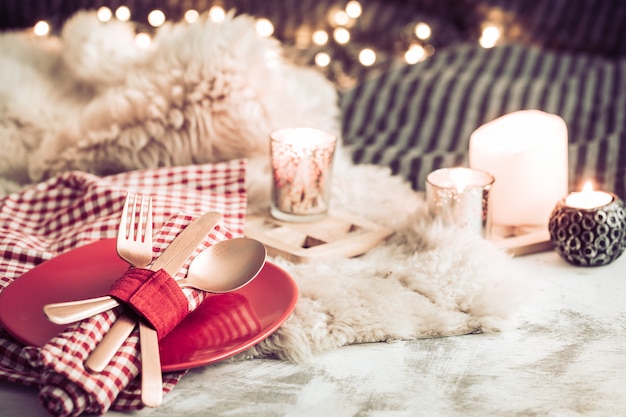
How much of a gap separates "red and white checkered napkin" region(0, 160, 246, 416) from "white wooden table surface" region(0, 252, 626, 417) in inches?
1.1

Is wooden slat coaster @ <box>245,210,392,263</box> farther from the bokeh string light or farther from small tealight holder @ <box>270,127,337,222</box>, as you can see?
the bokeh string light

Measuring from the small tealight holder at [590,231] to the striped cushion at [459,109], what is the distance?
30cm

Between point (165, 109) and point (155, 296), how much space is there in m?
0.47

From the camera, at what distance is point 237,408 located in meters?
0.54

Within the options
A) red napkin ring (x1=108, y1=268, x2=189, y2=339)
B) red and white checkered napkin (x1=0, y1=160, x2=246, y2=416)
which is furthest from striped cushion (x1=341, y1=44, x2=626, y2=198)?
red napkin ring (x1=108, y1=268, x2=189, y2=339)

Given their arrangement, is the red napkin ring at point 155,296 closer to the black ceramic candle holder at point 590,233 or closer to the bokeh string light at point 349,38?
the black ceramic candle holder at point 590,233

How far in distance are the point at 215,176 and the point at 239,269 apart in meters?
0.29

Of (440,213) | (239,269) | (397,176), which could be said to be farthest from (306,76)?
(239,269)

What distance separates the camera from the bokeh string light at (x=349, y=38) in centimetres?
190

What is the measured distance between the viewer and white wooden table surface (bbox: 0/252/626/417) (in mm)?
543

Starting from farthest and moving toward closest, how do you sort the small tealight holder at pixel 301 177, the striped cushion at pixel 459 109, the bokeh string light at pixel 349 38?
1. the bokeh string light at pixel 349 38
2. the striped cushion at pixel 459 109
3. the small tealight holder at pixel 301 177

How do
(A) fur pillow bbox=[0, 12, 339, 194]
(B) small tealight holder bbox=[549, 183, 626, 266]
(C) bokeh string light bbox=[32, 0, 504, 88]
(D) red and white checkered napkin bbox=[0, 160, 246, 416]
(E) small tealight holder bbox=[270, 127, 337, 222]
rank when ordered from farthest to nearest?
(C) bokeh string light bbox=[32, 0, 504, 88], (A) fur pillow bbox=[0, 12, 339, 194], (E) small tealight holder bbox=[270, 127, 337, 222], (B) small tealight holder bbox=[549, 183, 626, 266], (D) red and white checkered napkin bbox=[0, 160, 246, 416]

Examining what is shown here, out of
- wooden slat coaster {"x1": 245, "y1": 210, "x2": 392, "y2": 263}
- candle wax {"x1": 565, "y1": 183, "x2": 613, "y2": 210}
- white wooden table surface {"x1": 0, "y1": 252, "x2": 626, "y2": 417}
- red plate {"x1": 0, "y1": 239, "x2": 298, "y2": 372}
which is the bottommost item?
white wooden table surface {"x1": 0, "y1": 252, "x2": 626, "y2": 417}

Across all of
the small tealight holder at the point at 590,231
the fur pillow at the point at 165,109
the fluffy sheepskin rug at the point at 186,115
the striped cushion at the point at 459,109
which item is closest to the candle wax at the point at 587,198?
the small tealight holder at the point at 590,231
